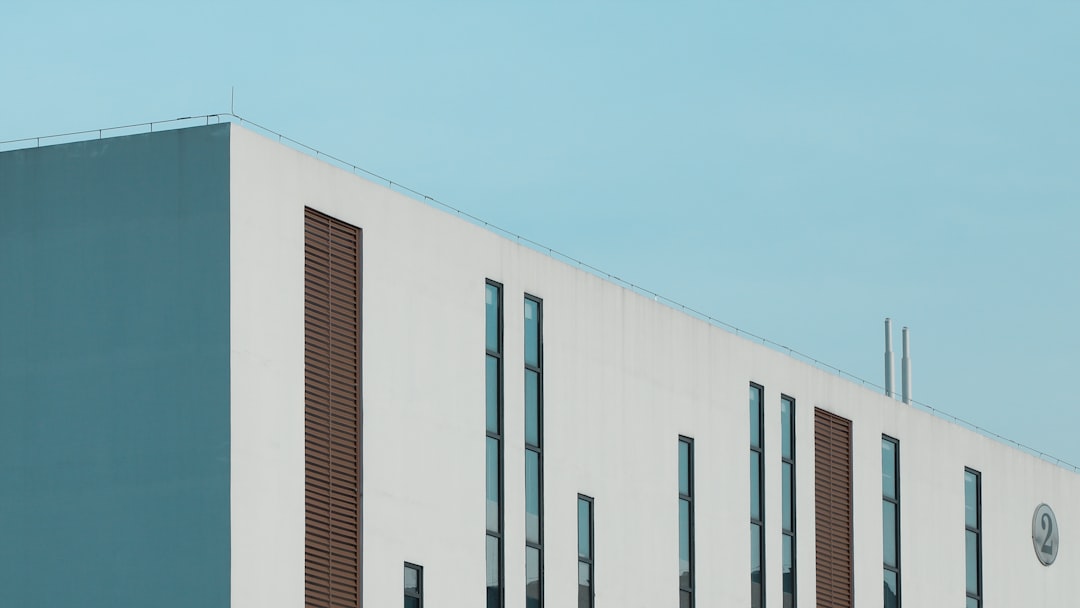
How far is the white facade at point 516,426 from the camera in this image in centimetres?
4053

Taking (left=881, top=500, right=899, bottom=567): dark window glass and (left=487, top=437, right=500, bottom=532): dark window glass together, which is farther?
(left=881, top=500, right=899, bottom=567): dark window glass

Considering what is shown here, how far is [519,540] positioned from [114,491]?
1041 centimetres

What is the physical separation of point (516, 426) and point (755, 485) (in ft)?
33.3

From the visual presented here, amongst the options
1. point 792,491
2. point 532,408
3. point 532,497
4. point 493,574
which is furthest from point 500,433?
point 792,491

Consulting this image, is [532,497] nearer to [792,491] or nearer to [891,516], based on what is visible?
[792,491]

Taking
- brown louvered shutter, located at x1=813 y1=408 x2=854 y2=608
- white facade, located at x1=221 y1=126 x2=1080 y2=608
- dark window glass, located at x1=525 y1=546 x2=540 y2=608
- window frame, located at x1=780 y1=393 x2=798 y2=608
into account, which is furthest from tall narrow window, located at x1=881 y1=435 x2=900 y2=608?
dark window glass, located at x1=525 y1=546 x2=540 y2=608

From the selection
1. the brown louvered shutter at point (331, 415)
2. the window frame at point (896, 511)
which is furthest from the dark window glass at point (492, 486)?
the window frame at point (896, 511)

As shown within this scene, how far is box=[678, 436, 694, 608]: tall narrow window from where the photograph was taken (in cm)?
5197

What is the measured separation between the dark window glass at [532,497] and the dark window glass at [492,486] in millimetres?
1142

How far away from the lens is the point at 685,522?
172 ft

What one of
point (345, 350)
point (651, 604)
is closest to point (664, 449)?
point (651, 604)

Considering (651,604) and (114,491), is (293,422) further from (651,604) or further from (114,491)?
(651,604)

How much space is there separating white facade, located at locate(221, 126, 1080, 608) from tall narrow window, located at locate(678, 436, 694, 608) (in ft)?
0.87

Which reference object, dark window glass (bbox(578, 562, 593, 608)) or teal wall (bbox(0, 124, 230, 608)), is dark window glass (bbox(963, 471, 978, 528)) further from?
teal wall (bbox(0, 124, 230, 608))
